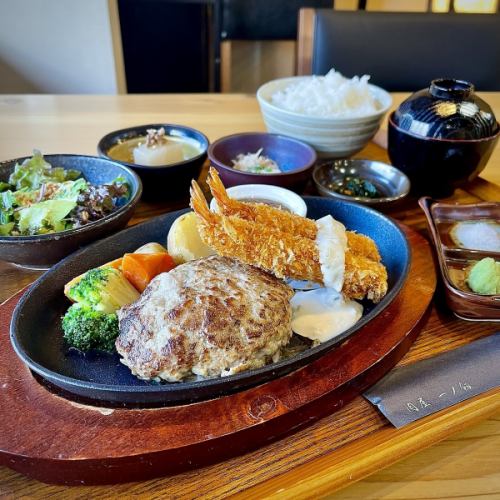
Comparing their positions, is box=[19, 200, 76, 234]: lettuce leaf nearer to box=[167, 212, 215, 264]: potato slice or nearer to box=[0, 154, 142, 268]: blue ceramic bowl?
box=[0, 154, 142, 268]: blue ceramic bowl

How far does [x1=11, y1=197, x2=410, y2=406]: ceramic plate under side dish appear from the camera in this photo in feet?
2.89

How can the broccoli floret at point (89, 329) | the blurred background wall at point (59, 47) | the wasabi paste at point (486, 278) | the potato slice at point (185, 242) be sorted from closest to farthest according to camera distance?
the broccoli floret at point (89, 329) < the wasabi paste at point (486, 278) < the potato slice at point (185, 242) < the blurred background wall at point (59, 47)

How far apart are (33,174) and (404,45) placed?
2346 mm

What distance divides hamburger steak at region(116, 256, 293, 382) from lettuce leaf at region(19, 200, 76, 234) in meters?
0.51

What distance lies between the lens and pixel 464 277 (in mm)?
1284

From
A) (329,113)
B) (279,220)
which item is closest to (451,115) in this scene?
(329,113)

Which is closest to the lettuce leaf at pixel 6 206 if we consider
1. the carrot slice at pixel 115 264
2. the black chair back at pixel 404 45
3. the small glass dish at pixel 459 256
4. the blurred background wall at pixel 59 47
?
the carrot slice at pixel 115 264

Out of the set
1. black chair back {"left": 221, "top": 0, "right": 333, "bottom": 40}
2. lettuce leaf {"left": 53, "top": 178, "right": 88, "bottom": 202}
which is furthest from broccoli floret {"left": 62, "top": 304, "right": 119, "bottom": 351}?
black chair back {"left": 221, "top": 0, "right": 333, "bottom": 40}

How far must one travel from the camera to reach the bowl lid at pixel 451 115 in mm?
1616

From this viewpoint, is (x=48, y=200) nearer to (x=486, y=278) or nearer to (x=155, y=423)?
(x=155, y=423)

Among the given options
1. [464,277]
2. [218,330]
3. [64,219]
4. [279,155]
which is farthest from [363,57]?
[218,330]

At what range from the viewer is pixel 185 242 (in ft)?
4.25

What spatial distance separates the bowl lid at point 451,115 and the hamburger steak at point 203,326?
98 cm

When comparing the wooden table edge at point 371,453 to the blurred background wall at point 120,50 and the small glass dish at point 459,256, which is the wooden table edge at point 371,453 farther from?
the blurred background wall at point 120,50
